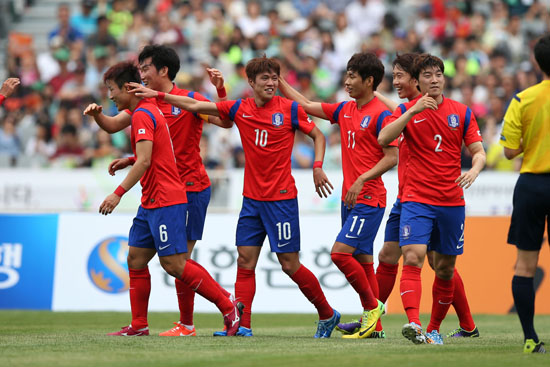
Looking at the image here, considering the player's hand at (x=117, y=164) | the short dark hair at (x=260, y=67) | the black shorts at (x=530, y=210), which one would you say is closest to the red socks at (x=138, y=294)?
the player's hand at (x=117, y=164)

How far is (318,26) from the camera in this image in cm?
2114

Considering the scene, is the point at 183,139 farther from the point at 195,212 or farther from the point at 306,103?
the point at 306,103

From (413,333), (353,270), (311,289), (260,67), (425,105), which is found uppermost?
(260,67)

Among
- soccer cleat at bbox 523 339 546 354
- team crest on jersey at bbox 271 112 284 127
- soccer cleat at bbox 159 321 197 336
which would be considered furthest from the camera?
soccer cleat at bbox 159 321 197 336

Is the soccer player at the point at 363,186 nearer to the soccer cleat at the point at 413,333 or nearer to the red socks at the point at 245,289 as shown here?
the red socks at the point at 245,289

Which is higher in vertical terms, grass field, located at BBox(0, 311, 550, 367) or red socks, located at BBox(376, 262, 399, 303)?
red socks, located at BBox(376, 262, 399, 303)

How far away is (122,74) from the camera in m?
8.51

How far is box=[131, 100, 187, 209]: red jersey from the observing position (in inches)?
325

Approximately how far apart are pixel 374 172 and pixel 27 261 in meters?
6.65

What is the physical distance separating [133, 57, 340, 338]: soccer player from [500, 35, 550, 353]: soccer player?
2134 mm

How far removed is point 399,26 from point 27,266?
11708 mm

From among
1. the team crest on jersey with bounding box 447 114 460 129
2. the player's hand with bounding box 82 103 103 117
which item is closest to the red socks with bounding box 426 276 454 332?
the team crest on jersey with bounding box 447 114 460 129

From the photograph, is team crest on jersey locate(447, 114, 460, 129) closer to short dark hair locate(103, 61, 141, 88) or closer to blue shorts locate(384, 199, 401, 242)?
blue shorts locate(384, 199, 401, 242)

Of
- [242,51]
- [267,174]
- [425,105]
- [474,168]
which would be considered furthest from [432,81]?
[242,51]
